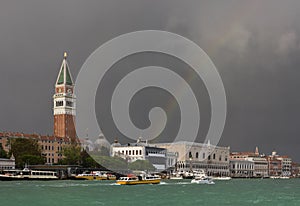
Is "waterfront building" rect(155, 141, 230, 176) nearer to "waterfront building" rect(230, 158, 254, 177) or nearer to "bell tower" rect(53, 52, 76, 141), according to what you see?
"waterfront building" rect(230, 158, 254, 177)

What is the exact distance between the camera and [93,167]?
108m

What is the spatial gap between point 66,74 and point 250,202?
98.8 metres

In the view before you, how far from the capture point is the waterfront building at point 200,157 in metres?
146

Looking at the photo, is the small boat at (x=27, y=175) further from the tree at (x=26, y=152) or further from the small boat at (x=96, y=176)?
the tree at (x=26, y=152)

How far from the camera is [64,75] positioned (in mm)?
139375

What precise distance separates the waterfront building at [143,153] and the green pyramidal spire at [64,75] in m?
18.0

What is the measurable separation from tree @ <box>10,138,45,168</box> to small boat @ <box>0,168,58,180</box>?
8.22 meters

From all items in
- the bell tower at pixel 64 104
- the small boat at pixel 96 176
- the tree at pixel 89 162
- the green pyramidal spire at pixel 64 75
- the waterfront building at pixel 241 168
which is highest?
the green pyramidal spire at pixel 64 75

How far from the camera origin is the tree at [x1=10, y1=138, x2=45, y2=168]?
3952 inches

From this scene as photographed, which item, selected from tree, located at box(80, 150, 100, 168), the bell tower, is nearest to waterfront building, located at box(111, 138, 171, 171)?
the bell tower

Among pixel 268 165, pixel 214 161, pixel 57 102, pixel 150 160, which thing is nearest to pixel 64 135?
pixel 57 102

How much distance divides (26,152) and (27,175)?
1666 centimetres

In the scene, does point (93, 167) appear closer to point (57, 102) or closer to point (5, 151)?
point (5, 151)

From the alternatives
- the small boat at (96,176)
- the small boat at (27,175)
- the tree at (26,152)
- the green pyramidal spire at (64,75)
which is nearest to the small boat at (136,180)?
the small boat at (27,175)
